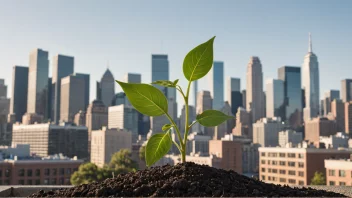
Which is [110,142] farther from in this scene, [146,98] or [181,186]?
[181,186]

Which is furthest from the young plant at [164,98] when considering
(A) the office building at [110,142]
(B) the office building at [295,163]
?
(A) the office building at [110,142]

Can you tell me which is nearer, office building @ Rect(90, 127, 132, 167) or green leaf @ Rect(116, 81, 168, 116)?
green leaf @ Rect(116, 81, 168, 116)

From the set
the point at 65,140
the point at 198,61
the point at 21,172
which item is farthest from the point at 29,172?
the point at 65,140

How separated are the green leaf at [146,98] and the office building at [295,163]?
8698 centimetres

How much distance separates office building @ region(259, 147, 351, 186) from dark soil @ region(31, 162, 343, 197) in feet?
285

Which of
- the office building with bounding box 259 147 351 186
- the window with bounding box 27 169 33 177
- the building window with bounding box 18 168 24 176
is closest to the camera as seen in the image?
the building window with bounding box 18 168 24 176

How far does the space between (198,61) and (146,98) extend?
93 cm

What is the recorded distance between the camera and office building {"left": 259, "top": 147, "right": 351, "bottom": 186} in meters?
91.1

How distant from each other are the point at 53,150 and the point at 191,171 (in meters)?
180

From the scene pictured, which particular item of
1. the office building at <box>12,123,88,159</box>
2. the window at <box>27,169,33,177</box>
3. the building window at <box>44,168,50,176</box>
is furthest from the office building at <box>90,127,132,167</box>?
the window at <box>27,169,33,177</box>

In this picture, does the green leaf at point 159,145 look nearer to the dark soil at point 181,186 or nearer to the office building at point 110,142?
the dark soil at point 181,186

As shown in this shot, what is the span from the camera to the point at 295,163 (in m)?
94.4

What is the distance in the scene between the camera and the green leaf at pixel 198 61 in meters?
6.61

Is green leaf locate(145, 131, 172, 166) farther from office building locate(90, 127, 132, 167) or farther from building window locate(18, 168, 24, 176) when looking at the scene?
office building locate(90, 127, 132, 167)
